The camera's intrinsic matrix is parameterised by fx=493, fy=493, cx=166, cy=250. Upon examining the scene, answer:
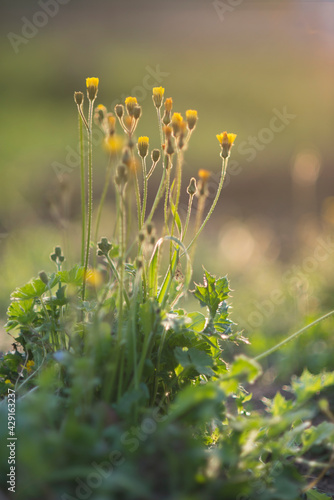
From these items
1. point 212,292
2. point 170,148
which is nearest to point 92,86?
point 170,148

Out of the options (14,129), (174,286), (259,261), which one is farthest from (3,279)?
(14,129)

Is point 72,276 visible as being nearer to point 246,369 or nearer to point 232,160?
point 246,369

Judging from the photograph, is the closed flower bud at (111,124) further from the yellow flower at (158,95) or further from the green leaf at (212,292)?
the green leaf at (212,292)

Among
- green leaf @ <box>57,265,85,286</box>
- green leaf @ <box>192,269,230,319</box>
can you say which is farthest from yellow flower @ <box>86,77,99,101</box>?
green leaf @ <box>192,269,230,319</box>

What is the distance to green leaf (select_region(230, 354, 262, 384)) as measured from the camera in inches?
43.4

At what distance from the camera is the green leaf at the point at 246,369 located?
A: 1102 millimetres

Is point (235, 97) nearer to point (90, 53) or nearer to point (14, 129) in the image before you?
point (90, 53)

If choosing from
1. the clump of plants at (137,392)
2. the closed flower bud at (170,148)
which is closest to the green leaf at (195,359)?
the clump of plants at (137,392)

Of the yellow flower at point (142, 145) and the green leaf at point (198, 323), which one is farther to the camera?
the green leaf at point (198, 323)

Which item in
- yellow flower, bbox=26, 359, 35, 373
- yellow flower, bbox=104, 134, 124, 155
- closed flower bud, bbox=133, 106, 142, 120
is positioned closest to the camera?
yellow flower, bbox=104, 134, 124, 155

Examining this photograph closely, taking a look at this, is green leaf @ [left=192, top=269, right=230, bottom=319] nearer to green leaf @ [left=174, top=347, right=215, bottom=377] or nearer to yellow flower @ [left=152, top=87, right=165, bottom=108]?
green leaf @ [left=174, top=347, right=215, bottom=377]

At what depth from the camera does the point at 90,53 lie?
1722 centimetres

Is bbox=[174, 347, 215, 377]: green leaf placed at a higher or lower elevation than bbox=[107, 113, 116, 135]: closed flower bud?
lower

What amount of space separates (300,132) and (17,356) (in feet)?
42.2
